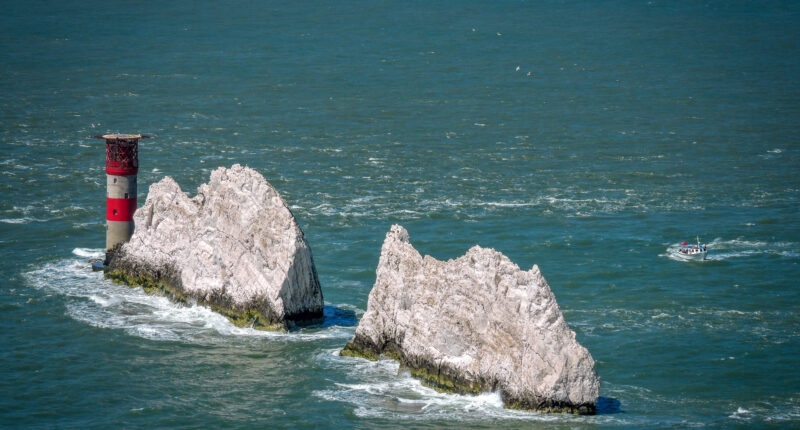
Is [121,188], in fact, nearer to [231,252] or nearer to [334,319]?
[231,252]

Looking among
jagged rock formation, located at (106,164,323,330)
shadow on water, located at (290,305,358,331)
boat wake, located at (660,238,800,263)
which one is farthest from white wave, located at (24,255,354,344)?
boat wake, located at (660,238,800,263)

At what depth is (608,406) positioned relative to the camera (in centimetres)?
6988

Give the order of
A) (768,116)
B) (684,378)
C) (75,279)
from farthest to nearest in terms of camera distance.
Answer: (768,116)
(75,279)
(684,378)

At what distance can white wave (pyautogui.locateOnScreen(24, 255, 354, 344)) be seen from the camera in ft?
276

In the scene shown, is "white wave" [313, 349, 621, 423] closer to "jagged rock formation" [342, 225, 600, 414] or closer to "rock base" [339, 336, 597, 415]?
"rock base" [339, 336, 597, 415]

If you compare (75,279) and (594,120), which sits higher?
(594,120)

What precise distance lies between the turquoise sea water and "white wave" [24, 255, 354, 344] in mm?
258

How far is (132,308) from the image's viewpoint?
3583 inches

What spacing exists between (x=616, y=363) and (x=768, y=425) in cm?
1249

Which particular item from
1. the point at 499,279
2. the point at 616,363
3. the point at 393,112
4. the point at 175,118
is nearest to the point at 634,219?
the point at 616,363

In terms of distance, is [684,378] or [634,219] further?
[634,219]

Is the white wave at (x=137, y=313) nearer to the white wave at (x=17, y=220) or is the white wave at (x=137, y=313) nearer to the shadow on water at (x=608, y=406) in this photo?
the white wave at (x=17, y=220)

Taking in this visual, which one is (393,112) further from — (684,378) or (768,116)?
(684,378)

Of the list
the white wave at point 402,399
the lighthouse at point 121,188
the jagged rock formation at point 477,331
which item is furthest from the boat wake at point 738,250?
the lighthouse at point 121,188
